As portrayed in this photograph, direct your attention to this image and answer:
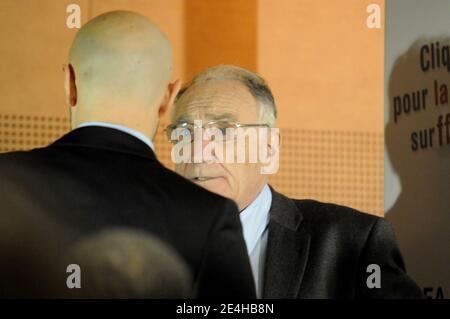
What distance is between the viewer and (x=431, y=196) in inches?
137

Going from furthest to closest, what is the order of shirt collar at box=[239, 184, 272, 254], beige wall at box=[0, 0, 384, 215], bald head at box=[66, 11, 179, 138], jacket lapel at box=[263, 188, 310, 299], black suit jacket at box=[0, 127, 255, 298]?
1. beige wall at box=[0, 0, 384, 215]
2. shirt collar at box=[239, 184, 272, 254]
3. jacket lapel at box=[263, 188, 310, 299]
4. bald head at box=[66, 11, 179, 138]
5. black suit jacket at box=[0, 127, 255, 298]

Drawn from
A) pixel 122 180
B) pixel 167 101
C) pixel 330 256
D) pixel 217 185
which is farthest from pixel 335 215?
pixel 122 180

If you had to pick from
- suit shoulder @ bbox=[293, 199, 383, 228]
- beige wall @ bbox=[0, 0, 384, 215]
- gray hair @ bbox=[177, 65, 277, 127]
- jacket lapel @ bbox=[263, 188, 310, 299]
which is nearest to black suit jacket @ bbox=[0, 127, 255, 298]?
jacket lapel @ bbox=[263, 188, 310, 299]

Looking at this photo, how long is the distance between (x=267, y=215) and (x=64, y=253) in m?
0.80

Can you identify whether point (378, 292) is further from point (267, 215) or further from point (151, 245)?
point (151, 245)

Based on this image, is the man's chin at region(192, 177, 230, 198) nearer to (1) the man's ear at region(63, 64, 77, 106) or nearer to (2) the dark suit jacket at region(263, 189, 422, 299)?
(2) the dark suit jacket at region(263, 189, 422, 299)

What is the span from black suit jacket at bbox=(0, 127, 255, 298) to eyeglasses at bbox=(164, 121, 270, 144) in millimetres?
744

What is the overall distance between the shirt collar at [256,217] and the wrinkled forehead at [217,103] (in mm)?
244

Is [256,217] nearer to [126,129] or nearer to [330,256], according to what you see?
[330,256]

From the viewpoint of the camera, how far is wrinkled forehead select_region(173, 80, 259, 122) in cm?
266

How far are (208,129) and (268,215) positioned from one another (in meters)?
0.32

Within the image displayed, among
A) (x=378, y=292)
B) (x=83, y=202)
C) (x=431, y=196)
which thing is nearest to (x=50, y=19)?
(x=83, y=202)

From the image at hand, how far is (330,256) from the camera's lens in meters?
2.45

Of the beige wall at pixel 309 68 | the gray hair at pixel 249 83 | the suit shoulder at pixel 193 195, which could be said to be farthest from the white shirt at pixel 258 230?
the suit shoulder at pixel 193 195
